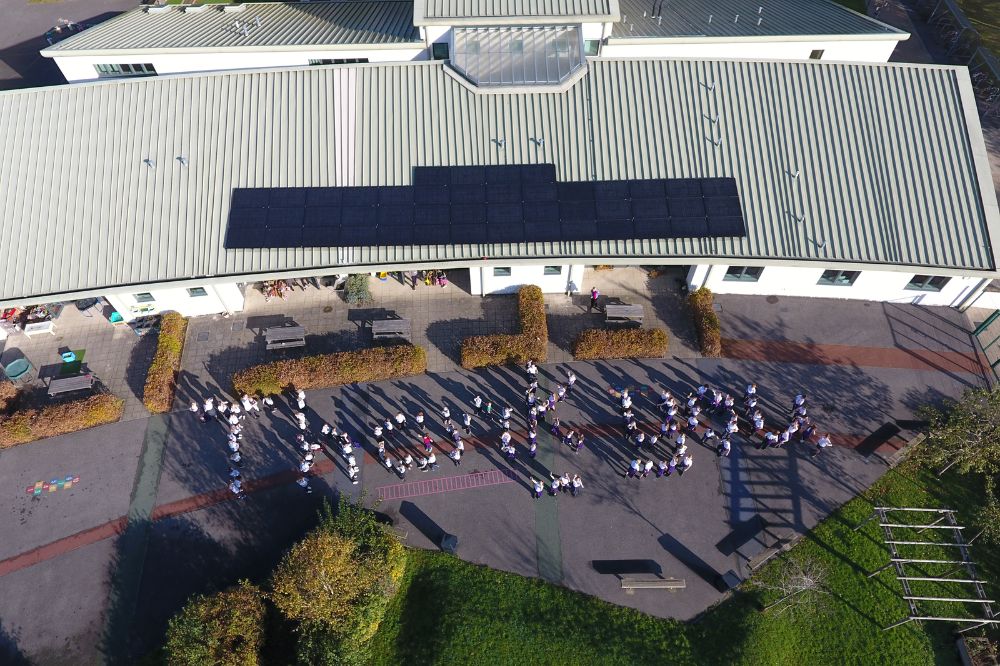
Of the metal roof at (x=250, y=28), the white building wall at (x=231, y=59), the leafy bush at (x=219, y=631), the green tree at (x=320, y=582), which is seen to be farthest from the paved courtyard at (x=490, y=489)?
the metal roof at (x=250, y=28)

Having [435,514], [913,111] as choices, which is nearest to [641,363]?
[435,514]

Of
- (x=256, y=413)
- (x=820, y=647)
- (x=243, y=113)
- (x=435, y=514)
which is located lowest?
(x=820, y=647)

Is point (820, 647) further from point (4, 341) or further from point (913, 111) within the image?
point (4, 341)

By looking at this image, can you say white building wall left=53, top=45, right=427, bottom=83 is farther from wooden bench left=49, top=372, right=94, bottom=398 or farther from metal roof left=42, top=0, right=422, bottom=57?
wooden bench left=49, top=372, right=94, bottom=398

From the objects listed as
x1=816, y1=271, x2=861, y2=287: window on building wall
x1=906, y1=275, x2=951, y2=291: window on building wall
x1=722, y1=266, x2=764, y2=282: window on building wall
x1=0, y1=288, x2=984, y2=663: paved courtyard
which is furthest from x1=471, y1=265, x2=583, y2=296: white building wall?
x1=906, y1=275, x2=951, y2=291: window on building wall

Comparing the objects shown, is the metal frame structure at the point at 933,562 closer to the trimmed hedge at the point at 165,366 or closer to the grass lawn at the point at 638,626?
the grass lawn at the point at 638,626

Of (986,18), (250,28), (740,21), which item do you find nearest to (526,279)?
(740,21)
